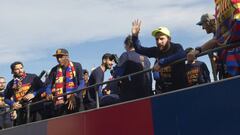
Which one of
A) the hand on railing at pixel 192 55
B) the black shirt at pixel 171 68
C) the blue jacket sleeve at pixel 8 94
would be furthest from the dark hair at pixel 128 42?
the blue jacket sleeve at pixel 8 94

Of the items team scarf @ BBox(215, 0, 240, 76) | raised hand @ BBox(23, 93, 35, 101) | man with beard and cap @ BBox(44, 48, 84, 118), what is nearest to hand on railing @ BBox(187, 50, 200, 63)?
team scarf @ BBox(215, 0, 240, 76)

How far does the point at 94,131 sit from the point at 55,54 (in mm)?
1629

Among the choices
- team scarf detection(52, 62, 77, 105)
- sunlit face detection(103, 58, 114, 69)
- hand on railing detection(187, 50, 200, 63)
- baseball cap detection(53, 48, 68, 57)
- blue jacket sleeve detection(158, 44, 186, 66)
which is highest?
baseball cap detection(53, 48, 68, 57)

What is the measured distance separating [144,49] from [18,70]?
3145 mm

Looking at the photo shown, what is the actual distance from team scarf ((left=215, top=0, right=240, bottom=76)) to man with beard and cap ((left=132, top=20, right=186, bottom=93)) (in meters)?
0.56

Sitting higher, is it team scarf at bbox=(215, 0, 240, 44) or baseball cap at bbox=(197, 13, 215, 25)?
baseball cap at bbox=(197, 13, 215, 25)

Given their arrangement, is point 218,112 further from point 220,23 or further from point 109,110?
point 109,110

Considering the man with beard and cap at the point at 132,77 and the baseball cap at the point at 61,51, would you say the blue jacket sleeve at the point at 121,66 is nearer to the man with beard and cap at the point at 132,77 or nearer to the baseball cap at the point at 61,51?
the man with beard and cap at the point at 132,77

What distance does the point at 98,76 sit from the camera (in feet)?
21.3

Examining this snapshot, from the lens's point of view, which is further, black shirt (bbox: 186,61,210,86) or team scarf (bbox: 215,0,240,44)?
black shirt (bbox: 186,61,210,86)

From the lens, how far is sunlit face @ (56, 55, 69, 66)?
692 centimetres

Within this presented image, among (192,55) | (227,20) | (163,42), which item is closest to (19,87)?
(163,42)

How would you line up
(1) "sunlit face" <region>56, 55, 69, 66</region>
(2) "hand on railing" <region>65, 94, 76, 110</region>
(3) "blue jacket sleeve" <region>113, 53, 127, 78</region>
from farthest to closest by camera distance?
(1) "sunlit face" <region>56, 55, 69, 66</region>, (2) "hand on railing" <region>65, 94, 76, 110</region>, (3) "blue jacket sleeve" <region>113, 53, 127, 78</region>

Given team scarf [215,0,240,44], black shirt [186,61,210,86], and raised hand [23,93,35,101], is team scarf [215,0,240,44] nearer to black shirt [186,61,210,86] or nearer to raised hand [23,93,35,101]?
black shirt [186,61,210,86]
